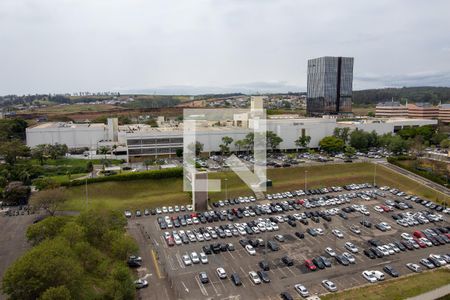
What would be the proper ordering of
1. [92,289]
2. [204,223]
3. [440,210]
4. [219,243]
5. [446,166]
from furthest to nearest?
[446,166], [440,210], [204,223], [219,243], [92,289]

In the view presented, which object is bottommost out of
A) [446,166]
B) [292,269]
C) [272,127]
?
[292,269]

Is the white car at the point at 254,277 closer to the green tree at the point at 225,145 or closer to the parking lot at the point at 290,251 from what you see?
the parking lot at the point at 290,251

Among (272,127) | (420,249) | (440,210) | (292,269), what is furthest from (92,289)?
(272,127)

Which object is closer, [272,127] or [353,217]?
[353,217]

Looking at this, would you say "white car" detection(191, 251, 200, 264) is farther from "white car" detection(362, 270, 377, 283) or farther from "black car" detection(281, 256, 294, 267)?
"white car" detection(362, 270, 377, 283)

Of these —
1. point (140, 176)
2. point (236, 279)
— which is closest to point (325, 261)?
point (236, 279)

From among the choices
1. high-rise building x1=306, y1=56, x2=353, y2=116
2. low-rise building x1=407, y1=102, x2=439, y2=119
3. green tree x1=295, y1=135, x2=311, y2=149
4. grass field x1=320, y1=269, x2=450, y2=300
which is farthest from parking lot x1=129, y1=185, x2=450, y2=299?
high-rise building x1=306, y1=56, x2=353, y2=116

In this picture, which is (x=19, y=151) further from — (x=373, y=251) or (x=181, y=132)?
(x=373, y=251)
